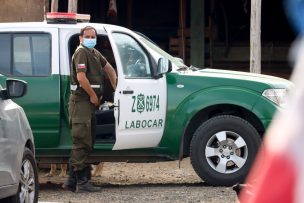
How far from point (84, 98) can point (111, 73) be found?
20.4 inches

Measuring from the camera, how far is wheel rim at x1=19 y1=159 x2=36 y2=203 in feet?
21.5

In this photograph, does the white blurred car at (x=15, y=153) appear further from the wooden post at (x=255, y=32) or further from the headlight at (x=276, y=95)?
the wooden post at (x=255, y=32)

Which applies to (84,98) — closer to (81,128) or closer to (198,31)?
(81,128)

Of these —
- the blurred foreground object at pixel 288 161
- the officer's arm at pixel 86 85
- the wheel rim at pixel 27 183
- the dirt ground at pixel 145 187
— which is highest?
the blurred foreground object at pixel 288 161

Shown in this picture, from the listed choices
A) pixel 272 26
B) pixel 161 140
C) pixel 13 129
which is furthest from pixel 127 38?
pixel 272 26

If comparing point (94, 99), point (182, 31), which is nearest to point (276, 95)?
point (94, 99)

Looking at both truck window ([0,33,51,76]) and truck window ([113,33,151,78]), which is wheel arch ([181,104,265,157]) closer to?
truck window ([113,33,151,78])

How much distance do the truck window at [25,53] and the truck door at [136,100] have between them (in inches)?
29.1

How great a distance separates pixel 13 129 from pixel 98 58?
2263 millimetres

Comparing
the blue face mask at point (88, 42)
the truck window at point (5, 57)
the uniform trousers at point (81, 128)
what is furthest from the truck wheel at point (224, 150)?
the truck window at point (5, 57)

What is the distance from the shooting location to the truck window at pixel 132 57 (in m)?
8.77

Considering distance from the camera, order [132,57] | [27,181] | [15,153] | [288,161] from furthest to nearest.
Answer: [132,57] → [27,181] → [15,153] → [288,161]

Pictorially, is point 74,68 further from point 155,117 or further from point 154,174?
point 154,174

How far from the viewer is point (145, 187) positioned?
898 cm
